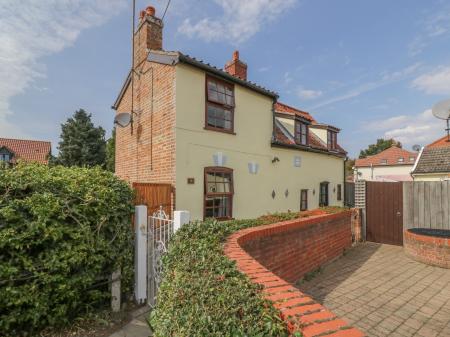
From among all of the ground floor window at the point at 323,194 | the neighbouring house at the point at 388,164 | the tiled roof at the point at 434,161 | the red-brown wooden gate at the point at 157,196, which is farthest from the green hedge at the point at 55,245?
the neighbouring house at the point at 388,164

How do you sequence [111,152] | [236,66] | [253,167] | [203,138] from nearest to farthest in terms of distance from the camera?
[203,138], [253,167], [236,66], [111,152]

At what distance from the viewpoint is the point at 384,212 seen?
33.7 feet

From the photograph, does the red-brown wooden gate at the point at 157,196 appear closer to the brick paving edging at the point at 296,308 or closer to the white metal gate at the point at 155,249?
the white metal gate at the point at 155,249

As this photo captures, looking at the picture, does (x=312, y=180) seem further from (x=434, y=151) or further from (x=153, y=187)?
(x=434, y=151)

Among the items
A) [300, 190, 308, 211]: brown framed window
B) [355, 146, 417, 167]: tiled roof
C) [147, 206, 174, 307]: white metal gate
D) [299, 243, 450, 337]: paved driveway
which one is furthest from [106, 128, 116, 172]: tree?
[355, 146, 417, 167]: tiled roof

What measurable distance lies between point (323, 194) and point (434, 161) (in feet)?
28.6

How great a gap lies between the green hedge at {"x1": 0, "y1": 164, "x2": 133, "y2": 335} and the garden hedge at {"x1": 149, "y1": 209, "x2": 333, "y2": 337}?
1.12 metres

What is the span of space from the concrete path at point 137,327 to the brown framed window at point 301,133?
1000cm

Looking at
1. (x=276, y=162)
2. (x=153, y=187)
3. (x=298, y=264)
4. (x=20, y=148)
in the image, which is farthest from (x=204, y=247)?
(x=20, y=148)

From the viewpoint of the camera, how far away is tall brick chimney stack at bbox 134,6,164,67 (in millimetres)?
8891

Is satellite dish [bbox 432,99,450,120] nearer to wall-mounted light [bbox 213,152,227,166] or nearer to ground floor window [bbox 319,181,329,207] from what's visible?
ground floor window [bbox 319,181,329,207]

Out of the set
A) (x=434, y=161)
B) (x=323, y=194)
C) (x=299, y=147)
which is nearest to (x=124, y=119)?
(x=299, y=147)

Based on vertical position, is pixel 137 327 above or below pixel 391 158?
below

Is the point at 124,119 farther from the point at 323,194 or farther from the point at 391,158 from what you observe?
the point at 391,158
